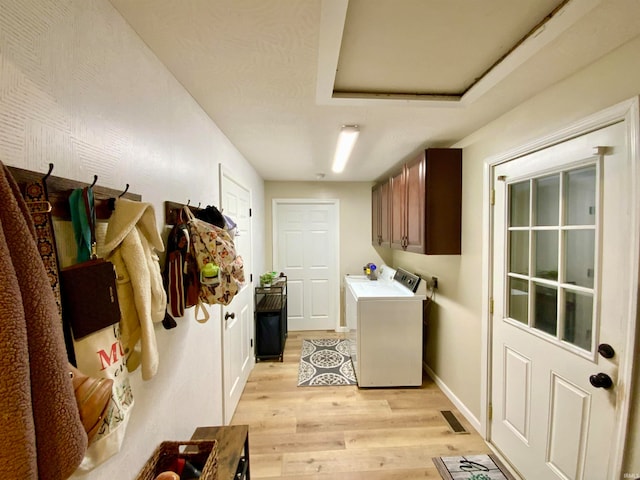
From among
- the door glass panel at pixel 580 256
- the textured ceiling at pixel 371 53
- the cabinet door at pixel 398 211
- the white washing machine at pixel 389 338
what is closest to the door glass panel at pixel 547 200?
the door glass panel at pixel 580 256

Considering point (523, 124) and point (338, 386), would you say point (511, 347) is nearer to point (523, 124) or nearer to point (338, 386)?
point (523, 124)

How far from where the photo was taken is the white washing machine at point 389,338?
8.23 feet

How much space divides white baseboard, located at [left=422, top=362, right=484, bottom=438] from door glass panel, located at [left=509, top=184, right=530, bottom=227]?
5.08ft

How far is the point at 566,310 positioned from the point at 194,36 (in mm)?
2135

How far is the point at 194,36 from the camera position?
98cm

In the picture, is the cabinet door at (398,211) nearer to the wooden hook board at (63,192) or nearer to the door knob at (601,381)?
the door knob at (601,381)

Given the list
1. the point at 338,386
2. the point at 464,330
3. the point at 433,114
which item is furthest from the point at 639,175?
the point at 338,386

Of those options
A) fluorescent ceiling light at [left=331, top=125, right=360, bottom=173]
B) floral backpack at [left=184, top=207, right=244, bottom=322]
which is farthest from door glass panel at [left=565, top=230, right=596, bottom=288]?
floral backpack at [left=184, top=207, right=244, bottom=322]

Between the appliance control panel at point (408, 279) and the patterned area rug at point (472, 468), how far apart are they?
1.28 meters

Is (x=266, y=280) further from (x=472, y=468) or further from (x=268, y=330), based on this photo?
(x=472, y=468)

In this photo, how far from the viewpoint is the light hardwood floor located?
1682 millimetres

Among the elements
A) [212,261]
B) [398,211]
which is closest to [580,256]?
[398,211]

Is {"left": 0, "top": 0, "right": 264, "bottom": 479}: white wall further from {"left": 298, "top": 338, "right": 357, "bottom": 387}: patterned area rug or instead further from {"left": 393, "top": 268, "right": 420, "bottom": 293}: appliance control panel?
{"left": 393, "top": 268, "right": 420, "bottom": 293}: appliance control panel

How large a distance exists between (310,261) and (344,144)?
7.10 feet
